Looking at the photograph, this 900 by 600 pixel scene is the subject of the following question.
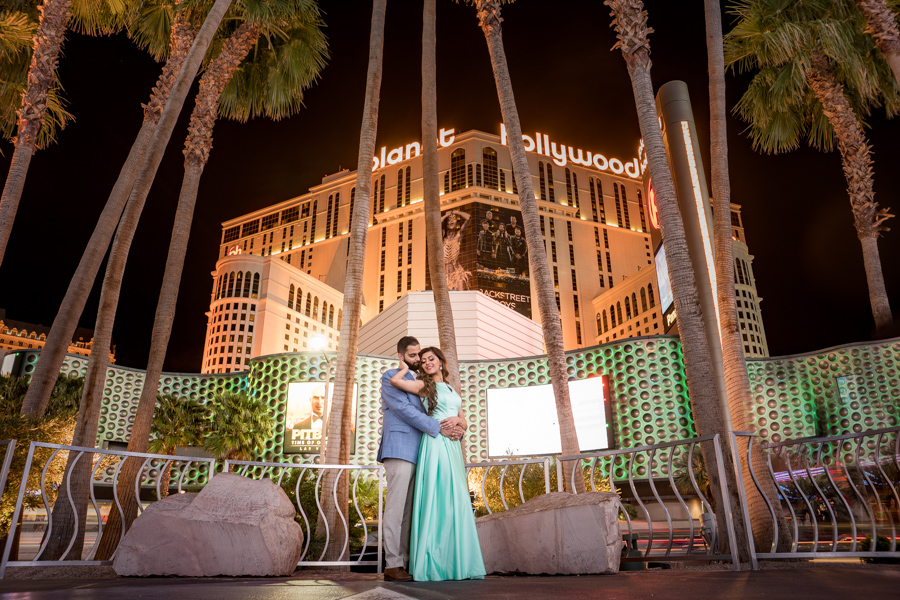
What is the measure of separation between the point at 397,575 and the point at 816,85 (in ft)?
54.3

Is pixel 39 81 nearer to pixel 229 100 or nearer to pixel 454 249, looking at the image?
pixel 229 100

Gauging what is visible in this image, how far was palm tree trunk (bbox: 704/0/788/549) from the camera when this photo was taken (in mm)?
7551

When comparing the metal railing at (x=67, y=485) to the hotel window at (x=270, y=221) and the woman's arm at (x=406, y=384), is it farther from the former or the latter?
the hotel window at (x=270, y=221)

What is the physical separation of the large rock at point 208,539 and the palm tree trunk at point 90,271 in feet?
15.2

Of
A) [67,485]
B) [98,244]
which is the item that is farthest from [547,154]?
[67,485]

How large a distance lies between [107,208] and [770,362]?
2225 centimetres

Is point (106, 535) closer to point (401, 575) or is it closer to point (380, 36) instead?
point (401, 575)

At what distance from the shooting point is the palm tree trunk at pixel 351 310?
10.1m

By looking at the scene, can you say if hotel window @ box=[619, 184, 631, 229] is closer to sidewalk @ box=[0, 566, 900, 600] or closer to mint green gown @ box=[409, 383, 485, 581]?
mint green gown @ box=[409, 383, 485, 581]

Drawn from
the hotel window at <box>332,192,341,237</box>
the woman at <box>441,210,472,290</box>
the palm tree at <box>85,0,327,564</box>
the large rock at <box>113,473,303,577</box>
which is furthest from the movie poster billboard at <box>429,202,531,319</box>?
the large rock at <box>113,473,303,577</box>

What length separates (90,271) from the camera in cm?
1021

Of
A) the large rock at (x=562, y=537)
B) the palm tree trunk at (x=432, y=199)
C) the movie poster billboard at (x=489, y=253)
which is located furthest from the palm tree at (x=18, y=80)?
the movie poster billboard at (x=489, y=253)

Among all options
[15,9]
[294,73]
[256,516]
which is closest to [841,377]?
[294,73]

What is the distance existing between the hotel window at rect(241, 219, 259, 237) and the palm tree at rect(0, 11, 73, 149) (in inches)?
3985
